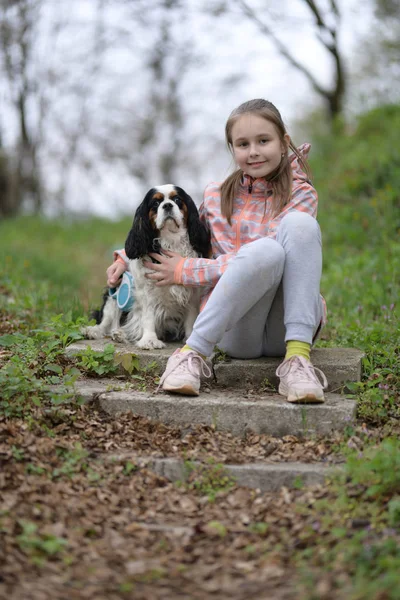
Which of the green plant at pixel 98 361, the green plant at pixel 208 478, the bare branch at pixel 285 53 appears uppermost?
the bare branch at pixel 285 53

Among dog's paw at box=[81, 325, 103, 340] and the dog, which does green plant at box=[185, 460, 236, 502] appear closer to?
the dog

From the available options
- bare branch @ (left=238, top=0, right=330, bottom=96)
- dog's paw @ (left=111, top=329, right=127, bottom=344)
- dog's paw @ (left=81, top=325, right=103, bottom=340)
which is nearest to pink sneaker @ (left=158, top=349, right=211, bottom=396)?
dog's paw @ (left=111, top=329, right=127, bottom=344)

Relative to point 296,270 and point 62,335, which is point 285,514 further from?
point 62,335

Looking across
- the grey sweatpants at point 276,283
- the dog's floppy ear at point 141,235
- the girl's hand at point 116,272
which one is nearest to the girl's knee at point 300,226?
the grey sweatpants at point 276,283

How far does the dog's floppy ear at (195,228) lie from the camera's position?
3422mm

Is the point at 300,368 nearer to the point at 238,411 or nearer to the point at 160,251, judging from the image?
the point at 238,411

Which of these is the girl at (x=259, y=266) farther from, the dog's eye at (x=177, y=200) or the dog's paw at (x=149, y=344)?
the dog's paw at (x=149, y=344)

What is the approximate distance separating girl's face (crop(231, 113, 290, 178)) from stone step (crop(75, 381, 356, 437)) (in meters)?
1.14

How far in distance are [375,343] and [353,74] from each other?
12012 mm

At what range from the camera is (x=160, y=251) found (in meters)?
3.52

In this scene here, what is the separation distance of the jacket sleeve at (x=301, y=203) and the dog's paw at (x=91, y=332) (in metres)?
1.27

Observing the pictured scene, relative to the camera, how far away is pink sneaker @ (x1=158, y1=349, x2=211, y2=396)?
9.28 ft

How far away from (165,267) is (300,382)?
1.03 metres

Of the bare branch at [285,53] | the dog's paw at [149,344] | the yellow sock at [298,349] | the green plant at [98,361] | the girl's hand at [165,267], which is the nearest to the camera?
the yellow sock at [298,349]
